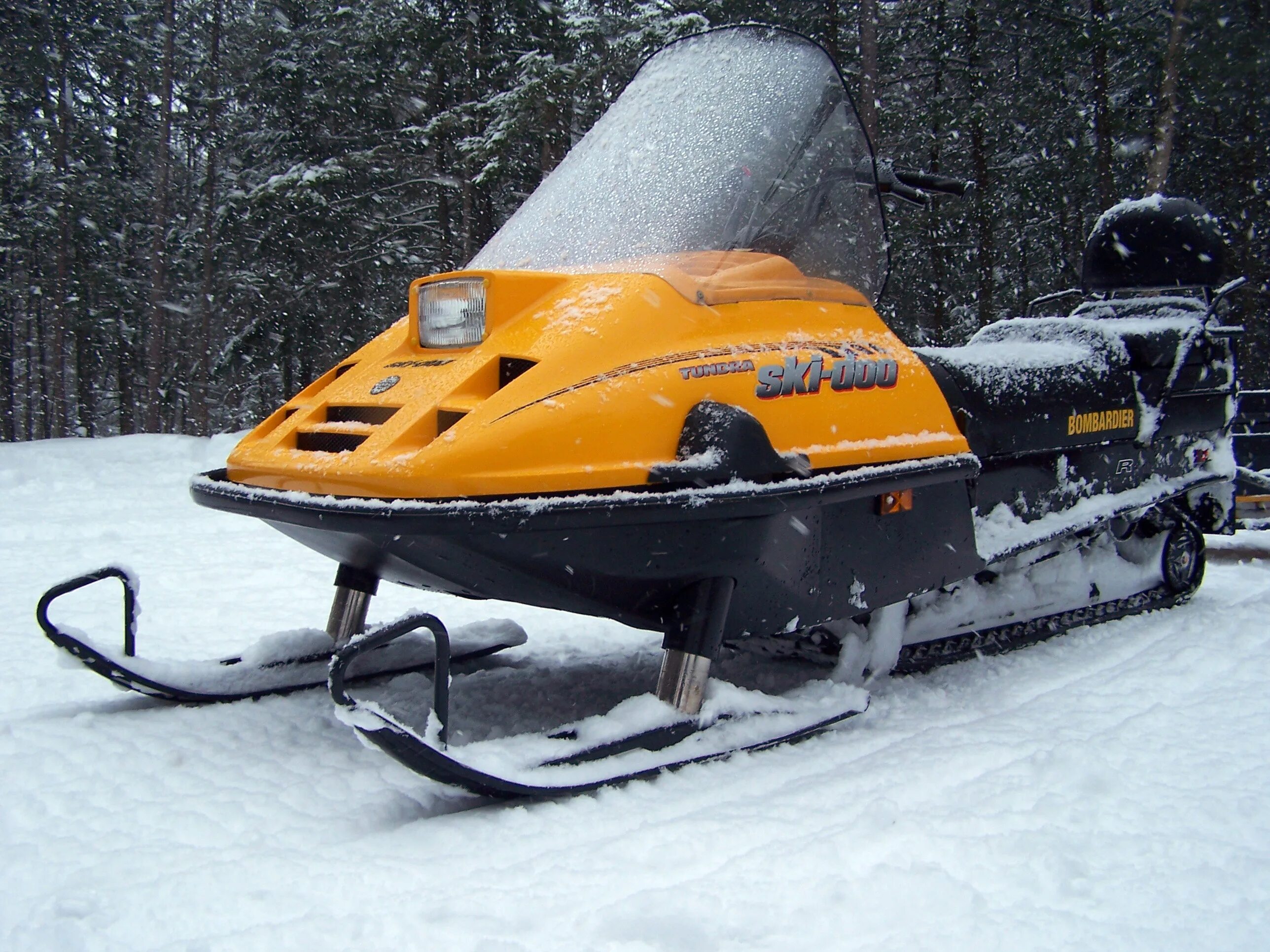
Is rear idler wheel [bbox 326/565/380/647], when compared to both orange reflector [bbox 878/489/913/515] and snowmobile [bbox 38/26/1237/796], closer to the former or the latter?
snowmobile [bbox 38/26/1237/796]

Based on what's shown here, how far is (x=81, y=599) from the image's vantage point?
4242 millimetres

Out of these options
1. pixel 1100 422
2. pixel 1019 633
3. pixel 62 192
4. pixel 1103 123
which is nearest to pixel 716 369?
pixel 1019 633

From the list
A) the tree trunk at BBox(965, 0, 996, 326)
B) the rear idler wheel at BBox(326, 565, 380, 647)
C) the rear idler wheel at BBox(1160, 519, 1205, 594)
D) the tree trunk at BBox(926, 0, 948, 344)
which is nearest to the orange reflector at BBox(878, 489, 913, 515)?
the rear idler wheel at BBox(326, 565, 380, 647)

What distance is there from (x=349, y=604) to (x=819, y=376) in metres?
1.61

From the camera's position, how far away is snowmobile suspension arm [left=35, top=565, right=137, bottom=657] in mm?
2434

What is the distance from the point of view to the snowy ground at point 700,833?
1581mm

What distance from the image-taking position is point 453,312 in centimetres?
248

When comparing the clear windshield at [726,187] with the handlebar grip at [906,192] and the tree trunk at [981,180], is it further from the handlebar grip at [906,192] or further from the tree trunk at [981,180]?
the tree trunk at [981,180]

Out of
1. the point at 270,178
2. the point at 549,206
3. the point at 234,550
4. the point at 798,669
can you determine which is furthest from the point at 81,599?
the point at 270,178

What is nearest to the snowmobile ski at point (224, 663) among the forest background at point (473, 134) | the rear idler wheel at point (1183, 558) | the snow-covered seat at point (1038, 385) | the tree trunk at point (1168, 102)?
the snow-covered seat at point (1038, 385)

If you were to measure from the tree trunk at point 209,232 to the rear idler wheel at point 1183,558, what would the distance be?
13.9 metres

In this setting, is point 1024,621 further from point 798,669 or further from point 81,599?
point 81,599

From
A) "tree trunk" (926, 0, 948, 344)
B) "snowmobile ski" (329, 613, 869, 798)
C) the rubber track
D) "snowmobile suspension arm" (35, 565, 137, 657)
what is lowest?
the rubber track

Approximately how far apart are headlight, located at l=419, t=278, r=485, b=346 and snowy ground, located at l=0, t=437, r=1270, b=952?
3.65ft
